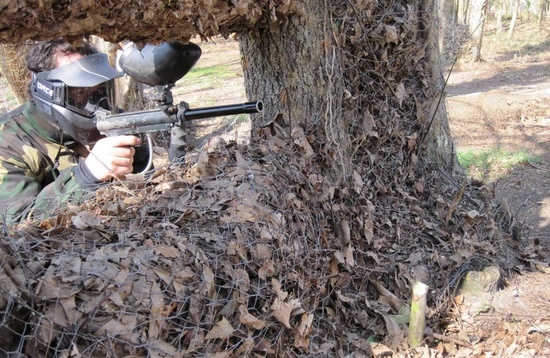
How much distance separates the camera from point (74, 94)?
3098 millimetres

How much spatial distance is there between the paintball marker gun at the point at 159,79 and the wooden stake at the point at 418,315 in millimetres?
1506

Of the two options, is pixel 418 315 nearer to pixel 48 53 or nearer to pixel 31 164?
pixel 31 164

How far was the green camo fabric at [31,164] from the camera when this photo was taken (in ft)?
9.07

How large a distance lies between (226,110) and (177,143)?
0.44 meters

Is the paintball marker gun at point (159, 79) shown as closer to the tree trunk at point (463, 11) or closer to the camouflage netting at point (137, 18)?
the camouflage netting at point (137, 18)

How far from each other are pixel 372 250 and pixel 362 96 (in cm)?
108

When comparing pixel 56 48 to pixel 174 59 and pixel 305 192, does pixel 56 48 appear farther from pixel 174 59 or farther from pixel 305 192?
pixel 305 192

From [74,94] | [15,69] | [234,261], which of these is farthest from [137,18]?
[15,69]

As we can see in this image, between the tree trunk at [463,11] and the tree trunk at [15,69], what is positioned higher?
the tree trunk at [15,69]

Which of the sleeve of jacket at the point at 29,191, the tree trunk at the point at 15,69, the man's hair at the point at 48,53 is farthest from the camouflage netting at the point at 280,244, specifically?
the tree trunk at the point at 15,69

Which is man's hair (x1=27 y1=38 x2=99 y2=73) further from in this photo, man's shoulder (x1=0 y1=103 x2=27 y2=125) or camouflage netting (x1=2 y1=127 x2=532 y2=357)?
camouflage netting (x1=2 y1=127 x2=532 y2=357)

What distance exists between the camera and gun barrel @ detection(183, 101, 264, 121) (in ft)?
8.69

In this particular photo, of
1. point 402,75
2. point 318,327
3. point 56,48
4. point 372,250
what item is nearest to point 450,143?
point 402,75

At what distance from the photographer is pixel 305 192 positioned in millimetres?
2881
